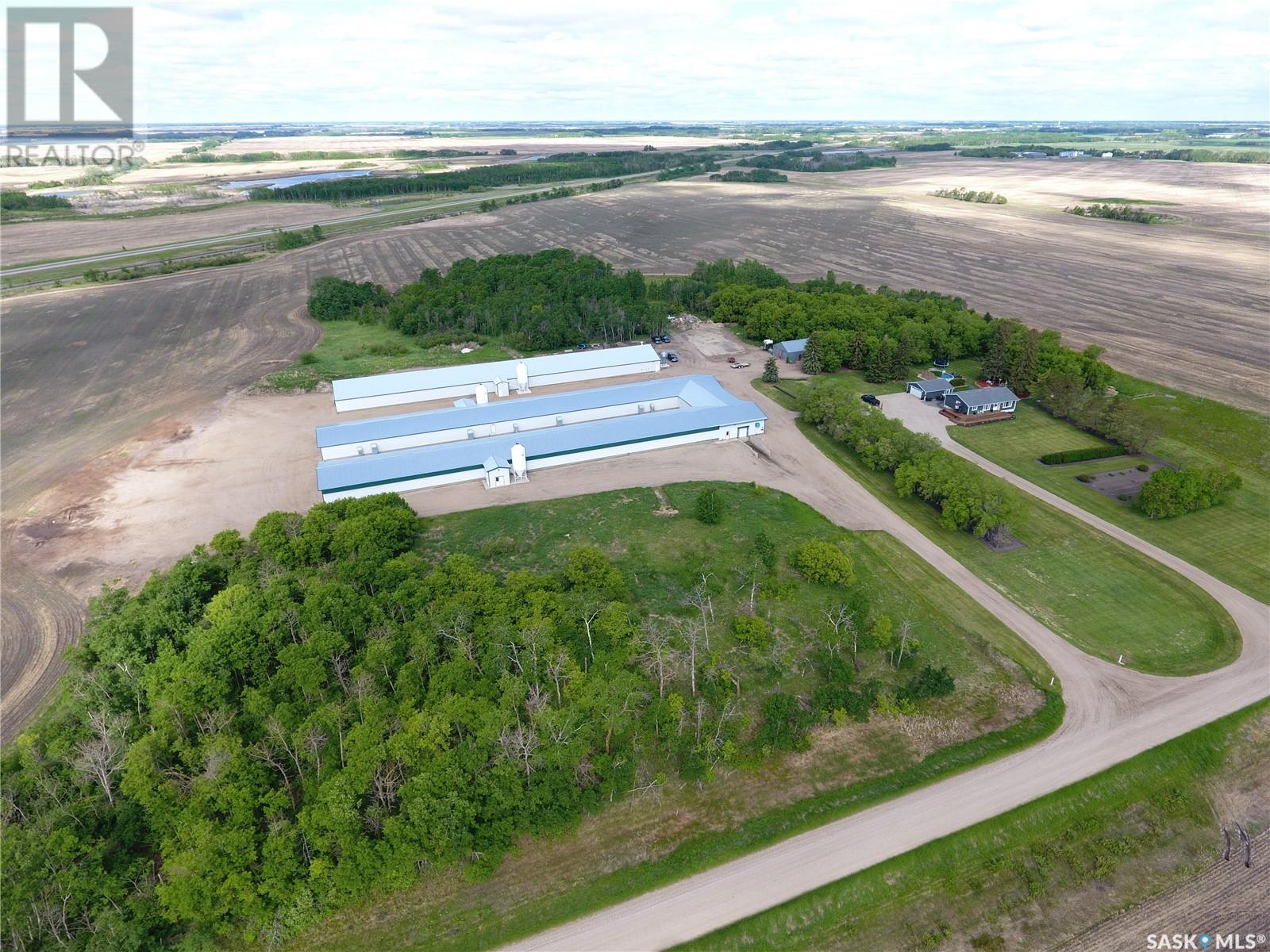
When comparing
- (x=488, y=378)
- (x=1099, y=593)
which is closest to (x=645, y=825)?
(x=1099, y=593)

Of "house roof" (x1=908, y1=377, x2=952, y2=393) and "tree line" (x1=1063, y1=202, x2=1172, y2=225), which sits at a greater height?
"tree line" (x1=1063, y1=202, x2=1172, y2=225)

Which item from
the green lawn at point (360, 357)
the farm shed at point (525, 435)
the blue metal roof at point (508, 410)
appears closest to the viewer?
the farm shed at point (525, 435)

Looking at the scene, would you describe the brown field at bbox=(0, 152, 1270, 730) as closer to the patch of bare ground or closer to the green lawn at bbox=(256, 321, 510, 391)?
the green lawn at bbox=(256, 321, 510, 391)

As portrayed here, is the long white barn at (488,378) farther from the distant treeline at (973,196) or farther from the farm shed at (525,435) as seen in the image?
the distant treeline at (973,196)

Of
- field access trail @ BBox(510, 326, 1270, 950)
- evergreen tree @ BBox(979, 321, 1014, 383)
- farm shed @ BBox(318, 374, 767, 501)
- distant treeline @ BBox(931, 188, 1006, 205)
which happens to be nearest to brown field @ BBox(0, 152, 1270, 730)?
distant treeline @ BBox(931, 188, 1006, 205)

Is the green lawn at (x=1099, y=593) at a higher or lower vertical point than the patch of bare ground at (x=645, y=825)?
higher

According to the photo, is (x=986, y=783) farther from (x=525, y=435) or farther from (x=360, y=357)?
(x=360, y=357)

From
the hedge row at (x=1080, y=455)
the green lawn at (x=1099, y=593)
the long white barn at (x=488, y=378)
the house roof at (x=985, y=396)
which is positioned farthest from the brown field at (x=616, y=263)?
the green lawn at (x=1099, y=593)
